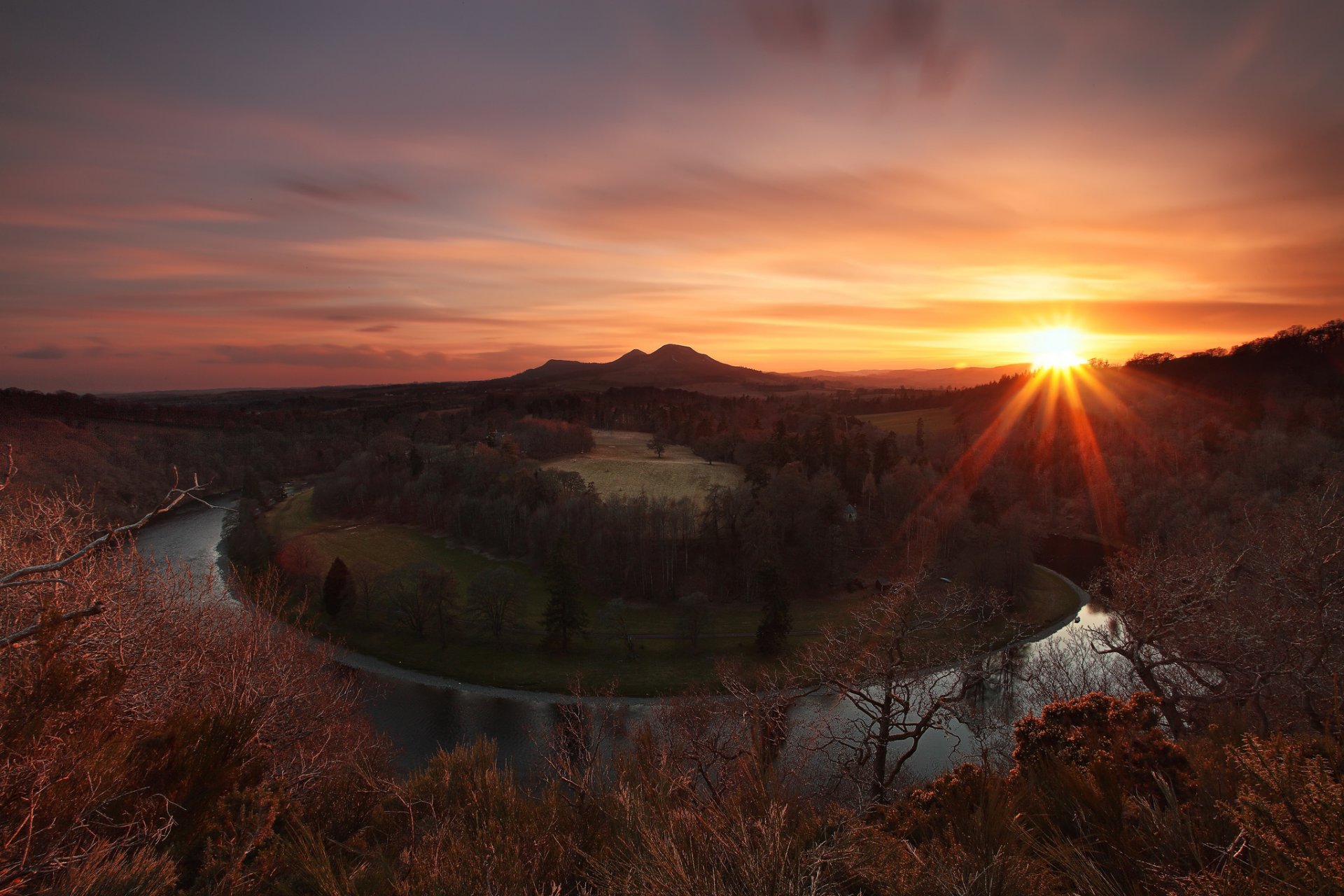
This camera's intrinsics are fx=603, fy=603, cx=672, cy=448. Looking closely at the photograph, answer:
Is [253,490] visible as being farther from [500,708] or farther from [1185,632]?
[1185,632]

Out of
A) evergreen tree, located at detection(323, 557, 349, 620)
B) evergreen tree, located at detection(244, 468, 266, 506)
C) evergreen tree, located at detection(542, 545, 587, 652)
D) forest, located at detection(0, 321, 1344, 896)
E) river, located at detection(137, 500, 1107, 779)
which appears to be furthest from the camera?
evergreen tree, located at detection(244, 468, 266, 506)

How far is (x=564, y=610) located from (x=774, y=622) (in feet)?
37.8

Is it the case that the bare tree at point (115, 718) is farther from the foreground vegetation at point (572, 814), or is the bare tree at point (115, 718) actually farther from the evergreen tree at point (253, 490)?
the evergreen tree at point (253, 490)

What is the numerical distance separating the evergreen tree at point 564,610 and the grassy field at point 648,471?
17.6m

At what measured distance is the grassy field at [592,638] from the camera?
101 feet

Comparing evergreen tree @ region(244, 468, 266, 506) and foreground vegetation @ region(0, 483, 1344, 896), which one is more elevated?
foreground vegetation @ region(0, 483, 1344, 896)

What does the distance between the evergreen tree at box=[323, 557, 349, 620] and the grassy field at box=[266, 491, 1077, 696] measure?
58cm

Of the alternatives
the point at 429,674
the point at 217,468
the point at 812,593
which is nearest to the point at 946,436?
the point at 812,593

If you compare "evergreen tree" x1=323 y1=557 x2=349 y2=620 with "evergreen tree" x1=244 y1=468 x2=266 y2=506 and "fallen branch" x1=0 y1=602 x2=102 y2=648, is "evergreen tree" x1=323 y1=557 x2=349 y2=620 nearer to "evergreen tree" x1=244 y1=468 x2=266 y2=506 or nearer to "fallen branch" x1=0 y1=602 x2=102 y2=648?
"evergreen tree" x1=244 y1=468 x2=266 y2=506

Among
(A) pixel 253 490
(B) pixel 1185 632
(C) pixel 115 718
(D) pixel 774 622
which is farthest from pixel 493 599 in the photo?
(A) pixel 253 490

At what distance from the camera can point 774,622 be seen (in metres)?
32.3

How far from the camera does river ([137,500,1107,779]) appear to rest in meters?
21.9

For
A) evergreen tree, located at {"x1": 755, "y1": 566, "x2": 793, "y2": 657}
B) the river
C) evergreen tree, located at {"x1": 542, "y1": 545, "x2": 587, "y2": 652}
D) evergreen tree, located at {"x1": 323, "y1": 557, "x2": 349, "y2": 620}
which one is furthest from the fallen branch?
evergreen tree, located at {"x1": 323, "y1": 557, "x2": 349, "y2": 620}

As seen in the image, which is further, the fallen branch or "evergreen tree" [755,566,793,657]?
"evergreen tree" [755,566,793,657]
